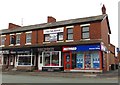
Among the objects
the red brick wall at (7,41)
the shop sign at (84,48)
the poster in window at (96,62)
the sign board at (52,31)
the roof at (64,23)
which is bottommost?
the poster in window at (96,62)

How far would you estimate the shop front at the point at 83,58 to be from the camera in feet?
92.7

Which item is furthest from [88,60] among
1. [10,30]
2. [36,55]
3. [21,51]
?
[10,30]

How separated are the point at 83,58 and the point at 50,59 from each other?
522 cm

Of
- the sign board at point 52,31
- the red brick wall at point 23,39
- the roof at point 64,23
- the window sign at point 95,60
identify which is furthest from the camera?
the red brick wall at point 23,39

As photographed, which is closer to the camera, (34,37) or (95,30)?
(95,30)

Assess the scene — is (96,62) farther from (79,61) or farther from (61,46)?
(61,46)

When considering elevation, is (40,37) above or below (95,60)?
above

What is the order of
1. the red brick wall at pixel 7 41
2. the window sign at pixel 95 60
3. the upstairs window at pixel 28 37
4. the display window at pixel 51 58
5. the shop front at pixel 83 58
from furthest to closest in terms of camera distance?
the red brick wall at pixel 7 41
the upstairs window at pixel 28 37
the display window at pixel 51 58
the window sign at pixel 95 60
the shop front at pixel 83 58

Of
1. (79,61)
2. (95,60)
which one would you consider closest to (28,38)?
(79,61)

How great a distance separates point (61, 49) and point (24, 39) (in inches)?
304

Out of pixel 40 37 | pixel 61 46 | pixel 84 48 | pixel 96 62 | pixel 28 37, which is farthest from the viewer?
pixel 28 37

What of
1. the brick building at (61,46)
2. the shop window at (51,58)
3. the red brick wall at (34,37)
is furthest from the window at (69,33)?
the red brick wall at (34,37)

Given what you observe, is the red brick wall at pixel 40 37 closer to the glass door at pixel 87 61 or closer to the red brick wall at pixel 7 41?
the red brick wall at pixel 7 41

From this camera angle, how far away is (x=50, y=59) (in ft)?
107
